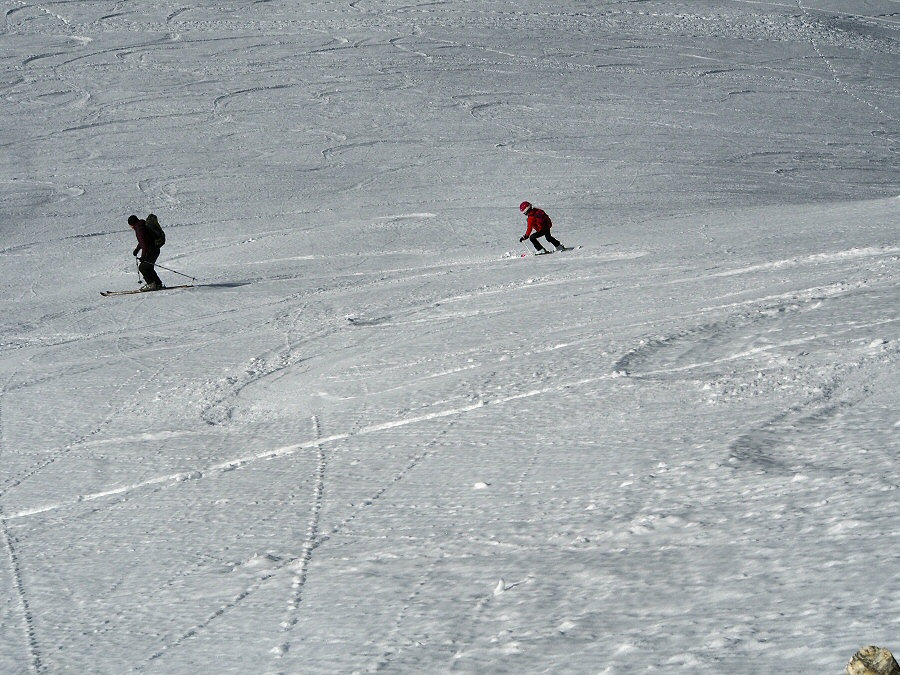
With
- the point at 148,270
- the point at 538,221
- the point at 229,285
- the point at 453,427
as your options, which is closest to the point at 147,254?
the point at 148,270

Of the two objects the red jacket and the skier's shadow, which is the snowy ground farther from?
the red jacket

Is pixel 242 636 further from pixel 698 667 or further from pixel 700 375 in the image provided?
pixel 700 375

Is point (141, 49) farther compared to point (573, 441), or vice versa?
point (141, 49)

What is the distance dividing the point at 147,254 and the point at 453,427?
8727mm

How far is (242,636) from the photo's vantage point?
336 centimetres

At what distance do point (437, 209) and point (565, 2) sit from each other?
20.8 meters

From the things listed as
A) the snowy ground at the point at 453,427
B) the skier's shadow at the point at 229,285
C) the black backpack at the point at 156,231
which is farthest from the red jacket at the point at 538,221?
the black backpack at the point at 156,231

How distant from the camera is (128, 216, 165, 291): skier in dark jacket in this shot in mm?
12820

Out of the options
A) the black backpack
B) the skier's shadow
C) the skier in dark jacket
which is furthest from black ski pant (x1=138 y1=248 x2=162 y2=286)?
the skier's shadow

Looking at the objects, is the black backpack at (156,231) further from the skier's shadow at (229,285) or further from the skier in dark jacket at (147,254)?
the skier's shadow at (229,285)

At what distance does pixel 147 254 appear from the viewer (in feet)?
43.0

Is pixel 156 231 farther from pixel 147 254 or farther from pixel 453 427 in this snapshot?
pixel 453 427

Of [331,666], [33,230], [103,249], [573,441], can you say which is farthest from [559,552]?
[33,230]

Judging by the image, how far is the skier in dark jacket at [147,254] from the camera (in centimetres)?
1282
